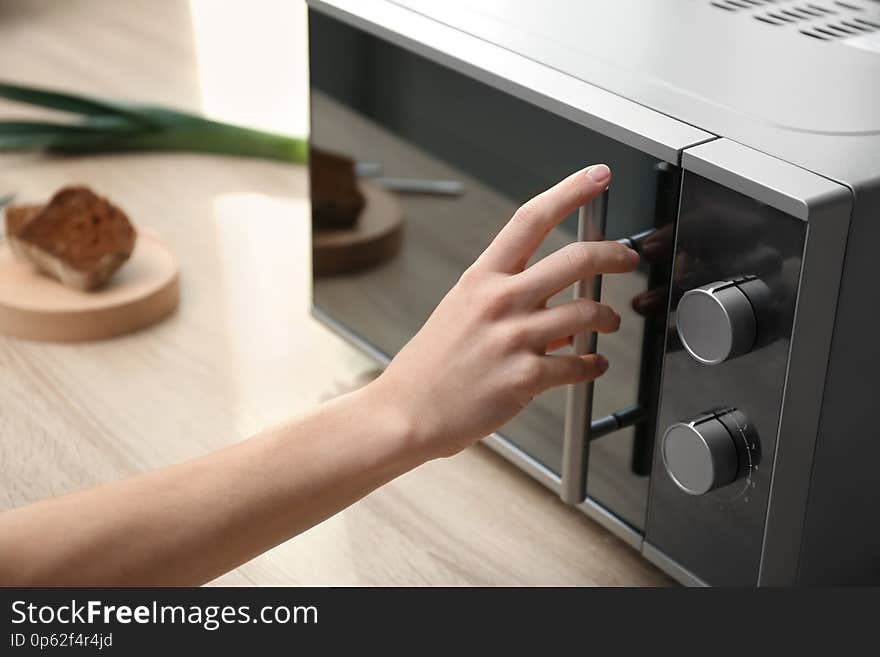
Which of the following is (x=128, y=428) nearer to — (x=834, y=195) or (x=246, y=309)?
(x=246, y=309)

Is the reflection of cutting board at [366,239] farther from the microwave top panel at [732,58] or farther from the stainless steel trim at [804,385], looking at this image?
the stainless steel trim at [804,385]

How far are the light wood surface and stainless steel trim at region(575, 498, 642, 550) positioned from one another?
34 mm

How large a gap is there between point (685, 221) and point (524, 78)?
0.44ft

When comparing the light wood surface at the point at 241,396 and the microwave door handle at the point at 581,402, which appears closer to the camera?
the microwave door handle at the point at 581,402

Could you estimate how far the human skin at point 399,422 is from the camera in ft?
1.83

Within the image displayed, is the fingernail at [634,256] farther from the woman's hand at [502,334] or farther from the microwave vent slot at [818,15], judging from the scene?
the microwave vent slot at [818,15]

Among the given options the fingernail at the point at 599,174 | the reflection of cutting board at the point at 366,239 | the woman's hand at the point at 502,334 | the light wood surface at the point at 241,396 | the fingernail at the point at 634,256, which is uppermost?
the fingernail at the point at 599,174

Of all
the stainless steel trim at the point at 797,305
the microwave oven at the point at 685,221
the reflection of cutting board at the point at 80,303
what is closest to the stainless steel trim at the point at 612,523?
the microwave oven at the point at 685,221

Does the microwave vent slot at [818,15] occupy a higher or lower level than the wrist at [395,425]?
higher

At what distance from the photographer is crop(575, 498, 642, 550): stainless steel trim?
68cm

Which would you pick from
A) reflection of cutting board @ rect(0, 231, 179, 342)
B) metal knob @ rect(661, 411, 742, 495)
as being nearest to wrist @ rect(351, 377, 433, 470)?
metal knob @ rect(661, 411, 742, 495)

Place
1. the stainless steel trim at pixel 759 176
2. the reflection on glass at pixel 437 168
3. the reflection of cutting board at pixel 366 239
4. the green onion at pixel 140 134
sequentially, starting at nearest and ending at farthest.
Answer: the stainless steel trim at pixel 759 176
the reflection on glass at pixel 437 168
the reflection of cutting board at pixel 366 239
the green onion at pixel 140 134

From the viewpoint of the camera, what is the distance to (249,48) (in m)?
1.39

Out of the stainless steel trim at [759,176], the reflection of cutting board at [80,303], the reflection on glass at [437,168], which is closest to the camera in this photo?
the stainless steel trim at [759,176]
